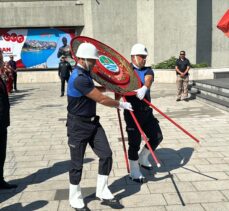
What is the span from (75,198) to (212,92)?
9.46 meters

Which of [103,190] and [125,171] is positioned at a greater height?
[103,190]

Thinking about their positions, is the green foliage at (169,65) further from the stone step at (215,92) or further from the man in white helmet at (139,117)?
the man in white helmet at (139,117)

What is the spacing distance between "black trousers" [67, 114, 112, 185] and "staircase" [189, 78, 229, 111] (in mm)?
7479

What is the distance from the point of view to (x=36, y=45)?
24219mm

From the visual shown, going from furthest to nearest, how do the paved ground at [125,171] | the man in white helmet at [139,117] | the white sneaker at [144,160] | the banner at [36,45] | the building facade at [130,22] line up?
the banner at [36,45], the building facade at [130,22], the white sneaker at [144,160], the man in white helmet at [139,117], the paved ground at [125,171]

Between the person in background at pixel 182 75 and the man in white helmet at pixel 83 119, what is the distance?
918 centimetres

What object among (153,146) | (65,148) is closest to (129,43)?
(65,148)

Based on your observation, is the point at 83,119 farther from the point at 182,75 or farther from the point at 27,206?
the point at 182,75

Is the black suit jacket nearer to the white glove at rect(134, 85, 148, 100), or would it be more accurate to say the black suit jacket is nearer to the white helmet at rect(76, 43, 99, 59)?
the white helmet at rect(76, 43, 99, 59)

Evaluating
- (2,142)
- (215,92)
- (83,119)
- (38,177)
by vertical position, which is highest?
(83,119)

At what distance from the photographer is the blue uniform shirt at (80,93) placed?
3.86 meters

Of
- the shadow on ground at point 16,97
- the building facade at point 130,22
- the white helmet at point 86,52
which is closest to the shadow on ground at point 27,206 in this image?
the white helmet at point 86,52

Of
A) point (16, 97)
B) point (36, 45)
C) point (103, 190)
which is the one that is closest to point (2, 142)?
point (103, 190)

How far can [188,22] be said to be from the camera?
2128 cm
